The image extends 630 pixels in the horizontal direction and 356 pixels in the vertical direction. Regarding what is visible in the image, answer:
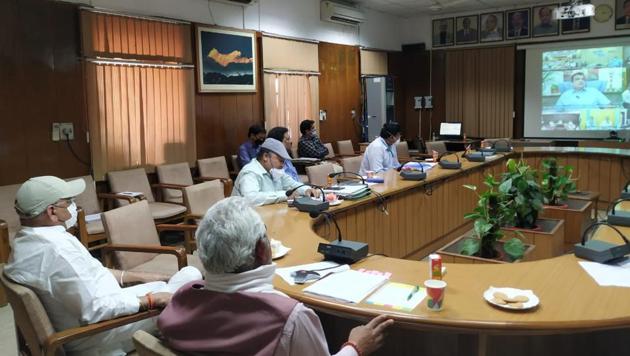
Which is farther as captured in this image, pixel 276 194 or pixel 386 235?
pixel 386 235

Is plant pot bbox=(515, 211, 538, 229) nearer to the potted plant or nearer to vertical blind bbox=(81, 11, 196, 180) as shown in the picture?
the potted plant

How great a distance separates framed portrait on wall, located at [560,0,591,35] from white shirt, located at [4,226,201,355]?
27.9 feet

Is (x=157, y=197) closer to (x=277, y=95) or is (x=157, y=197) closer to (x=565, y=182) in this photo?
(x=277, y=95)

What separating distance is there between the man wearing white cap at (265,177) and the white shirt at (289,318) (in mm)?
2157

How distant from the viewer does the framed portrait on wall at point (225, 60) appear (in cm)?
616

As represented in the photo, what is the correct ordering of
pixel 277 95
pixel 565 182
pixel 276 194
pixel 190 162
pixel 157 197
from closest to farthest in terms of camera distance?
1. pixel 276 194
2. pixel 565 182
3. pixel 157 197
4. pixel 190 162
5. pixel 277 95

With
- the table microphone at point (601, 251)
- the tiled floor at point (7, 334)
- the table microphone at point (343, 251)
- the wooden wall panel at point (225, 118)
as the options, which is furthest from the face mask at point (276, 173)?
the wooden wall panel at point (225, 118)

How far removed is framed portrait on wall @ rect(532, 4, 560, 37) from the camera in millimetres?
8727

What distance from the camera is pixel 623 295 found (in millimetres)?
1975

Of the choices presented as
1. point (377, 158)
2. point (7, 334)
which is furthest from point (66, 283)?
point (377, 158)

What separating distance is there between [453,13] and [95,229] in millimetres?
7706

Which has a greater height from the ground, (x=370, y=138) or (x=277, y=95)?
(x=277, y=95)

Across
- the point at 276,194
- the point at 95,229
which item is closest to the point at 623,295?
the point at 276,194

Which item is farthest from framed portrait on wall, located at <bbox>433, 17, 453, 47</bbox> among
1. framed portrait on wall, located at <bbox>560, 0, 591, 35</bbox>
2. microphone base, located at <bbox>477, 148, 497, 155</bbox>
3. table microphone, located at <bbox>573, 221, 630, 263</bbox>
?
table microphone, located at <bbox>573, 221, 630, 263</bbox>
